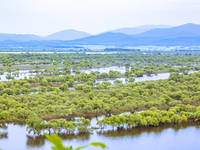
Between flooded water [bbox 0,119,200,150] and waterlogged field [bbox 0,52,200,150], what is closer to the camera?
flooded water [bbox 0,119,200,150]

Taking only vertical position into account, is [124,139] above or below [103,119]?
below

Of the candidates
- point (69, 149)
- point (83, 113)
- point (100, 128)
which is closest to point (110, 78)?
point (83, 113)

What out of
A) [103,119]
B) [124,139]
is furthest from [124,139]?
[103,119]

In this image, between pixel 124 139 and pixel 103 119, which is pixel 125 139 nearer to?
pixel 124 139

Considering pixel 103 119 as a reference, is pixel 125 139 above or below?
below

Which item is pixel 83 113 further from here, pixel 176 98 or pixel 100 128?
pixel 176 98

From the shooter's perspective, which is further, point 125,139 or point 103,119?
point 103,119

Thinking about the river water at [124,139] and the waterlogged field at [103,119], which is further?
the waterlogged field at [103,119]

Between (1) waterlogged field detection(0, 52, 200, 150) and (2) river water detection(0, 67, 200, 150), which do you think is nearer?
(2) river water detection(0, 67, 200, 150)
